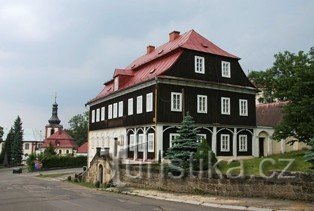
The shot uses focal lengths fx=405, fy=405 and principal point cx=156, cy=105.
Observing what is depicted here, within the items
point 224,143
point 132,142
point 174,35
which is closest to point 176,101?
point 224,143

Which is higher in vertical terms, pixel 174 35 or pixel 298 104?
pixel 174 35

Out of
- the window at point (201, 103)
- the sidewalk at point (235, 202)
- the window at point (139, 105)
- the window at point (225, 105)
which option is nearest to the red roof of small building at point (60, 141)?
the window at point (139, 105)

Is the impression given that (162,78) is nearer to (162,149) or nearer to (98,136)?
(162,149)

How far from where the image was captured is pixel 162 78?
31703 mm

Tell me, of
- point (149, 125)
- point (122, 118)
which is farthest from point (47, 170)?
point (149, 125)

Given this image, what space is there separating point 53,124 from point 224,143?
87.2 metres

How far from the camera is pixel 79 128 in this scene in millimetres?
120312

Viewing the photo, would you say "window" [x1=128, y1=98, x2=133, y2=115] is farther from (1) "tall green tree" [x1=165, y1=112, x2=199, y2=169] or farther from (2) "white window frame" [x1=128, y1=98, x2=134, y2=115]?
(1) "tall green tree" [x1=165, y1=112, x2=199, y2=169]

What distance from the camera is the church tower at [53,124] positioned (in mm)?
113312

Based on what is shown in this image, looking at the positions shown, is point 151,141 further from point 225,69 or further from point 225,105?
point 225,69

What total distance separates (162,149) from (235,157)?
760cm

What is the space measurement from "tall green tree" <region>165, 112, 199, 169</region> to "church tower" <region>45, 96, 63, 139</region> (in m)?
92.2

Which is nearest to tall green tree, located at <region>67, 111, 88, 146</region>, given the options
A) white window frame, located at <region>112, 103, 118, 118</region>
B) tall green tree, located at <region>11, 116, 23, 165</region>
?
tall green tree, located at <region>11, 116, 23, 165</region>

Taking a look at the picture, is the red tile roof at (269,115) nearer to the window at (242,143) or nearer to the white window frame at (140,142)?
the window at (242,143)
